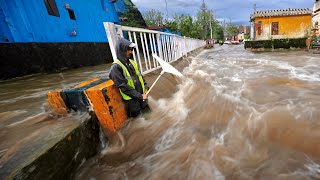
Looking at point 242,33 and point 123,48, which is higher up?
point 242,33

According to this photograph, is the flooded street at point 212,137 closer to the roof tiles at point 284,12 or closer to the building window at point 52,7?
the building window at point 52,7

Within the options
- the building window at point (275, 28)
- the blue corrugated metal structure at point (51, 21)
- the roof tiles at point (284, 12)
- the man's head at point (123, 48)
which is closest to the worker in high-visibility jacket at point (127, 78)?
the man's head at point (123, 48)

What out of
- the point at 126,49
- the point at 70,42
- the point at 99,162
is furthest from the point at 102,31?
the point at 99,162

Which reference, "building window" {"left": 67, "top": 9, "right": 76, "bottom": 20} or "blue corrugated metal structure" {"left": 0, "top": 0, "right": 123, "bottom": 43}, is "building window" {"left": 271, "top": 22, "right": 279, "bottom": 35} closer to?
"blue corrugated metal structure" {"left": 0, "top": 0, "right": 123, "bottom": 43}

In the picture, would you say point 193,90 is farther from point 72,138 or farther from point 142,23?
point 142,23

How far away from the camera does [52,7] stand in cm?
896

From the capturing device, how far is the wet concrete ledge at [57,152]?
4.71ft

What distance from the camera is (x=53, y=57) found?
27.4 feet

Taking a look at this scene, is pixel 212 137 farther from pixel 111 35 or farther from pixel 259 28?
pixel 259 28

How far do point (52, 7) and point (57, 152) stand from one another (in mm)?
9809

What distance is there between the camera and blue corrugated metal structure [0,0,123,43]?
6.91 m

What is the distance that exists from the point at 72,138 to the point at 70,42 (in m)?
9.18

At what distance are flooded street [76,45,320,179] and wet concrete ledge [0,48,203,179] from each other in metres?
0.22

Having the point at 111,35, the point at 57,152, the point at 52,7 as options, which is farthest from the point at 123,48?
the point at 52,7
